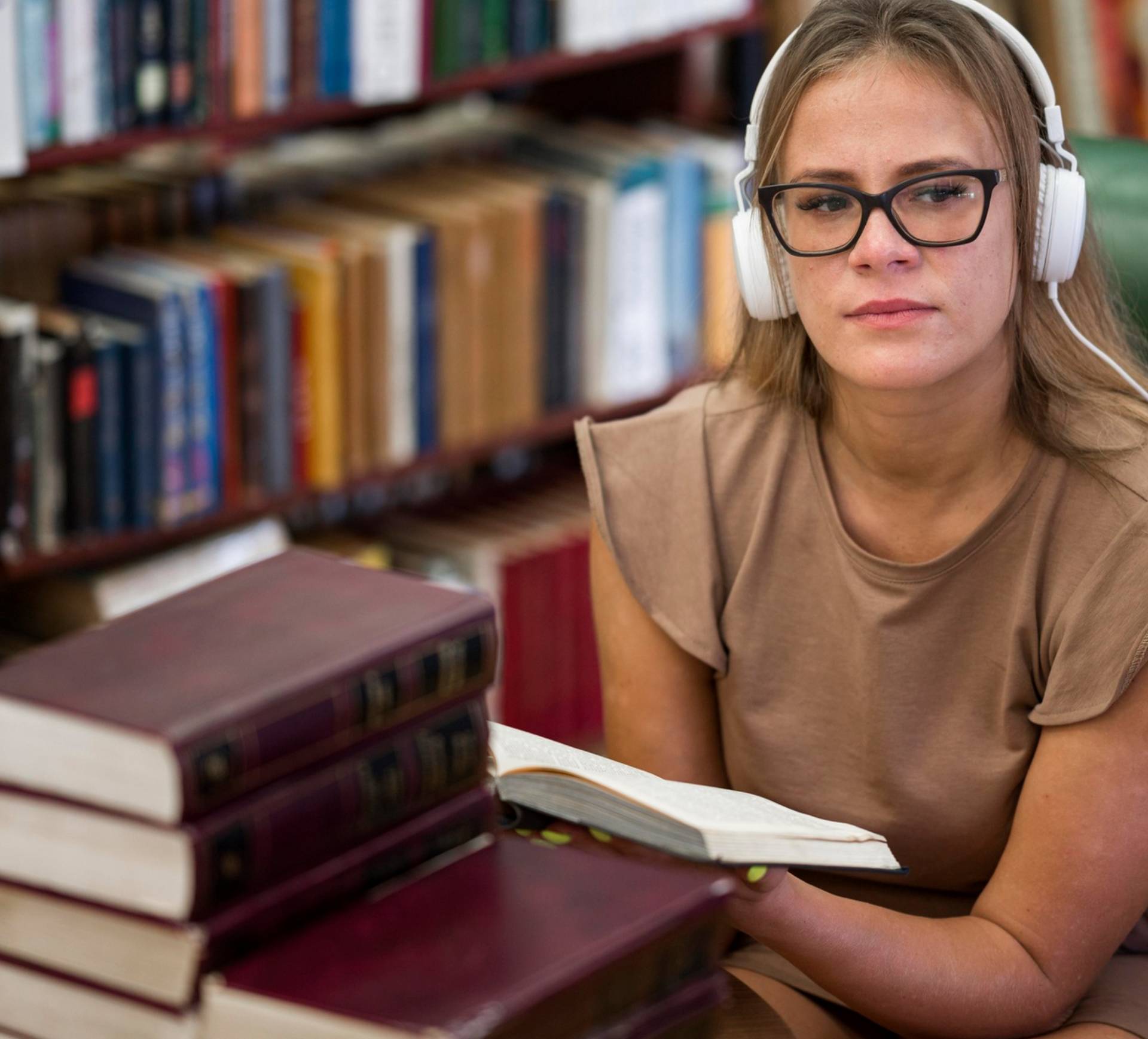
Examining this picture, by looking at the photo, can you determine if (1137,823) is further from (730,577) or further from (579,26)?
(579,26)

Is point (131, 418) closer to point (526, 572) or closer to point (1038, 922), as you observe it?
point (526, 572)

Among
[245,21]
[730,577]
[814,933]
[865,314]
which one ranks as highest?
[245,21]

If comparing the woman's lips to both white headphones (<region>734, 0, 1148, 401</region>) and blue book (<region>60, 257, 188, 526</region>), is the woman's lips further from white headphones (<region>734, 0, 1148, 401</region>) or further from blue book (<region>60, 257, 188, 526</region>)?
blue book (<region>60, 257, 188, 526</region>)

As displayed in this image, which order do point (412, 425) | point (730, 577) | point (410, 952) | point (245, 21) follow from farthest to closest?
point (412, 425) → point (245, 21) → point (730, 577) → point (410, 952)

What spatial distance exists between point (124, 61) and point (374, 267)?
16.9 inches

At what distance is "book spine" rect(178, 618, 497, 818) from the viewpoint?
0.74m

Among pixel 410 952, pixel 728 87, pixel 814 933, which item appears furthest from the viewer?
pixel 728 87

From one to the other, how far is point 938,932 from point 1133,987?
0.18m

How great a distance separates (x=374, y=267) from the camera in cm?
219

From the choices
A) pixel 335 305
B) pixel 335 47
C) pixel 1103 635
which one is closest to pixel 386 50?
pixel 335 47

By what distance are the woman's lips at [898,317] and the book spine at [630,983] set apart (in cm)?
46

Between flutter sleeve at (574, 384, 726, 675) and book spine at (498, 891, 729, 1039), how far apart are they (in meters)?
0.48

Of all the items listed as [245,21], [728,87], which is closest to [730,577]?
[245,21]

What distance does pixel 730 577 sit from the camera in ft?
4.34
